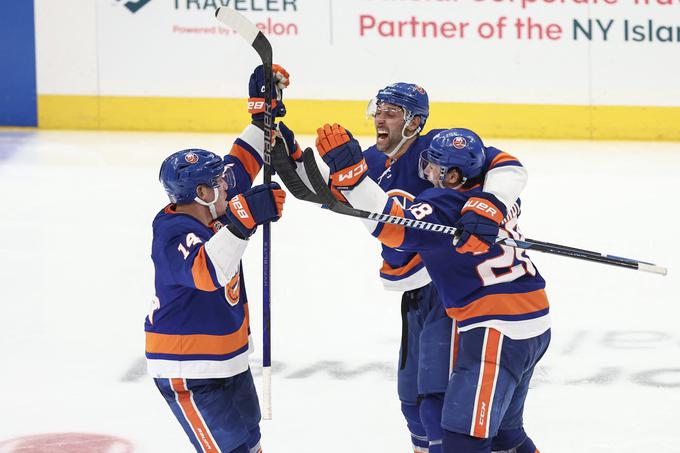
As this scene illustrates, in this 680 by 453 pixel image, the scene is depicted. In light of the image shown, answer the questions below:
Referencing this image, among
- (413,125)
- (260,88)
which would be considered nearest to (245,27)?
(260,88)

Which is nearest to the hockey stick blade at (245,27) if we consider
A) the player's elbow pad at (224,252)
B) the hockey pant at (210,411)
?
the player's elbow pad at (224,252)

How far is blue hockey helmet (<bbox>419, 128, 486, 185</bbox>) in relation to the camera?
3379mm

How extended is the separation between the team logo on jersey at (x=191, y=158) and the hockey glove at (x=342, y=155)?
33 centimetres

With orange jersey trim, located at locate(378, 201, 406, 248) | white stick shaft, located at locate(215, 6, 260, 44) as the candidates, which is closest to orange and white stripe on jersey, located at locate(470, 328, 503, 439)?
orange jersey trim, located at locate(378, 201, 406, 248)

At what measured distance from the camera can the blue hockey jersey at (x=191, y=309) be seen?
3.11m

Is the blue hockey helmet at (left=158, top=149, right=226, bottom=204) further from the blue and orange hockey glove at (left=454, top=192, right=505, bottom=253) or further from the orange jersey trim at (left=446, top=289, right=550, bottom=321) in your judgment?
the orange jersey trim at (left=446, top=289, right=550, bottom=321)

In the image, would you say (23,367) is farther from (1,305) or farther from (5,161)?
(5,161)

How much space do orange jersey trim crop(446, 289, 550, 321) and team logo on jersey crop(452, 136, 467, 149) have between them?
1.36 feet

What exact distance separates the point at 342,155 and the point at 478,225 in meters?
0.40

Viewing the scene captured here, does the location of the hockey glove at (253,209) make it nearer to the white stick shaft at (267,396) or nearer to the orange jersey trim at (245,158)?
the white stick shaft at (267,396)

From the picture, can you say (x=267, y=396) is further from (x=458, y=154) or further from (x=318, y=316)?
(x=318, y=316)

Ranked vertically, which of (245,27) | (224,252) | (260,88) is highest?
(245,27)

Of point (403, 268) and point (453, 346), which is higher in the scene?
point (403, 268)

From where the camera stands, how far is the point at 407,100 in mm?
3852
